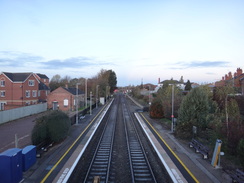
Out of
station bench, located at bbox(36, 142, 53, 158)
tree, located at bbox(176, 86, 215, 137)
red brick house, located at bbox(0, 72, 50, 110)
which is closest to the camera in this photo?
station bench, located at bbox(36, 142, 53, 158)

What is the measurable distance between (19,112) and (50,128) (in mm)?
18531

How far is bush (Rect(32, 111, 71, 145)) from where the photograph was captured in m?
15.2

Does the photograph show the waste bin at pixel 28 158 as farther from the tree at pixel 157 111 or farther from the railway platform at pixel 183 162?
the tree at pixel 157 111

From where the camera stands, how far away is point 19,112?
31.7 m

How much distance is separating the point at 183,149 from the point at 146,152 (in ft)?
8.98

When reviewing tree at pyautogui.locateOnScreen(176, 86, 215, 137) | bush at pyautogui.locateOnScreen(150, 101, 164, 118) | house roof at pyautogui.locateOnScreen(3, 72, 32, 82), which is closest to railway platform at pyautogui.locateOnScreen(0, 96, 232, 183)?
tree at pyautogui.locateOnScreen(176, 86, 215, 137)

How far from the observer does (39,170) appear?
11.4 m

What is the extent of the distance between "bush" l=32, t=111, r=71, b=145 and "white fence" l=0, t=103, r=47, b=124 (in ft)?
46.2

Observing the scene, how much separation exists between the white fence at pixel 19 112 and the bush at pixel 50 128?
14.1 meters

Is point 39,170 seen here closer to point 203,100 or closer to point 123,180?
point 123,180

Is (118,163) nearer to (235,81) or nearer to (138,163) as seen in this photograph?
(138,163)

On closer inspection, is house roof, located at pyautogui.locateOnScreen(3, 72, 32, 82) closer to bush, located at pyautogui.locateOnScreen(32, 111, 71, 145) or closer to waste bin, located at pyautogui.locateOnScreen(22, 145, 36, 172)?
bush, located at pyautogui.locateOnScreen(32, 111, 71, 145)

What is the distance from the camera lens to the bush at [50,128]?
49.7ft

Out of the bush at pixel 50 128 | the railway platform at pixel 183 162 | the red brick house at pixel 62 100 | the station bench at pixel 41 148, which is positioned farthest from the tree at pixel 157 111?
the station bench at pixel 41 148
